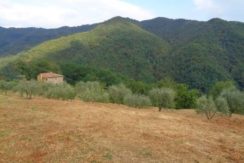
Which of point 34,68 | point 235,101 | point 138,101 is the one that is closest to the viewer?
point 235,101

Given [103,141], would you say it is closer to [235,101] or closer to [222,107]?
[222,107]

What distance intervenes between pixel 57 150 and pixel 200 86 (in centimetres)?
15055

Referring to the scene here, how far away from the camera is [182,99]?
325 feet

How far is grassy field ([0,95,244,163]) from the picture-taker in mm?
24142

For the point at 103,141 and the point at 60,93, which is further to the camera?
the point at 60,93

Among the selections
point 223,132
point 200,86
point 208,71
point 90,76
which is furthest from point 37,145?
point 208,71

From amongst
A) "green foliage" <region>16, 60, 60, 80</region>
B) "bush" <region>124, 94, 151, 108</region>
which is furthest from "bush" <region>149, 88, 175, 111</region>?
"green foliage" <region>16, 60, 60, 80</region>

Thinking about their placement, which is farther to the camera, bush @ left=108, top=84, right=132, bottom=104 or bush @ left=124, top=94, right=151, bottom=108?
bush @ left=108, top=84, right=132, bottom=104

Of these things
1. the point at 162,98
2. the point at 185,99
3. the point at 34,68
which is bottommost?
the point at 185,99

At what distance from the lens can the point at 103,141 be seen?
27.4m

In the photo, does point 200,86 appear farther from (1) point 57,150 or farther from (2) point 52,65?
(1) point 57,150

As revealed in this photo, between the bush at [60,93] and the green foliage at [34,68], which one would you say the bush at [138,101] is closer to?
the bush at [60,93]

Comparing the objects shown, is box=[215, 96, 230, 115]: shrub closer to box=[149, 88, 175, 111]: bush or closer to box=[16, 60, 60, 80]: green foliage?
box=[149, 88, 175, 111]: bush

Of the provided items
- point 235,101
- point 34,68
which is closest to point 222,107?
point 235,101
